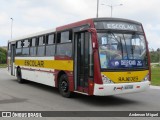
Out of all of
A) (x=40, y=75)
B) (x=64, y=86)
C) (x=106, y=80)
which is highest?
(x=106, y=80)

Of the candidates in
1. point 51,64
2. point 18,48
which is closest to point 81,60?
point 51,64

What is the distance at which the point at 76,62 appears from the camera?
1281 cm

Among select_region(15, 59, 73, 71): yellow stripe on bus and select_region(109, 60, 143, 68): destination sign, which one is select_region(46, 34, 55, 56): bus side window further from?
select_region(109, 60, 143, 68): destination sign

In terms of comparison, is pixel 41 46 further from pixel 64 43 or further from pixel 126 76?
pixel 126 76

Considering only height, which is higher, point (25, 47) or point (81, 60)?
point (25, 47)

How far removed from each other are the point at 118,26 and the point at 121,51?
0.96m

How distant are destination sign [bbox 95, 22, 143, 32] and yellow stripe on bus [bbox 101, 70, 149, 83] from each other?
5.36 feet

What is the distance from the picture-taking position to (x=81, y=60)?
12.5m

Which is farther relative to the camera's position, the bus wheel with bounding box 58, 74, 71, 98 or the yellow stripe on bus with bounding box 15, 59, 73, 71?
the bus wheel with bounding box 58, 74, 71, 98

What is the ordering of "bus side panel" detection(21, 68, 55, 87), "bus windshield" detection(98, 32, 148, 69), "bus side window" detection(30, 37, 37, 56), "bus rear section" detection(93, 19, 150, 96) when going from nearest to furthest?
1. "bus rear section" detection(93, 19, 150, 96)
2. "bus windshield" detection(98, 32, 148, 69)
3. "bus side panel" detection(21, 68, 55, 87)
4. "bus side window" detection(30, 37, 37, 56)

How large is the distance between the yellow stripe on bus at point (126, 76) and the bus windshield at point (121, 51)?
0.22 meters

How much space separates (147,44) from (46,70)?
545 centimetres

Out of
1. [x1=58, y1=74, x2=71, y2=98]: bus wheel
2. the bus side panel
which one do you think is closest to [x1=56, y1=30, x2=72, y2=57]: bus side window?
[x1=58, y1=74, x2=71, y2=98]: bus wheel

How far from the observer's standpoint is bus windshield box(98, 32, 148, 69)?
37.7ft
